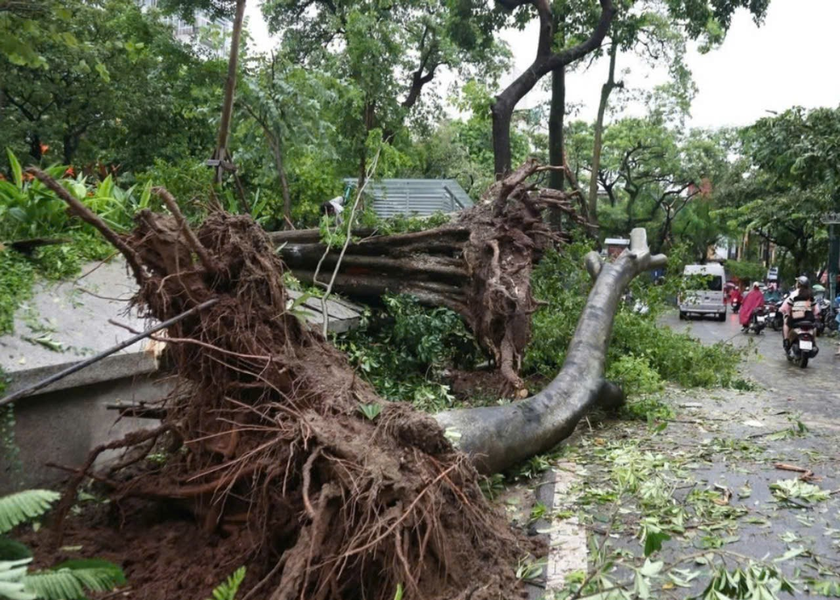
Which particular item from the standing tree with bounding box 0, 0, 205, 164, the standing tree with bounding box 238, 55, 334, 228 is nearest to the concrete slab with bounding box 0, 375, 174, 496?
the standing tree with bounding box 238, 55, 334, 228

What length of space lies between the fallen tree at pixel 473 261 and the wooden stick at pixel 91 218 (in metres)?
3.21

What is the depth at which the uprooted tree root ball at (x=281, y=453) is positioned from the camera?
9.53 ft

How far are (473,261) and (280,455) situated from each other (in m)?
3.89

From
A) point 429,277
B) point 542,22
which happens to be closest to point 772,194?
point 542,22

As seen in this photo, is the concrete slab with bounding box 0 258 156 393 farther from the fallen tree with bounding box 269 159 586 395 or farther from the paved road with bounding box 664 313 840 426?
the paved road with bounding box 664 313 840 426

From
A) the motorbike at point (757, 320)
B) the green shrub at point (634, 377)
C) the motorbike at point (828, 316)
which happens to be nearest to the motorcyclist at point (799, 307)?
the motorbike at point (757, 320)

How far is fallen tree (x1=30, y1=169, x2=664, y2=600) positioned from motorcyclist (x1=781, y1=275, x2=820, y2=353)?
10629mm

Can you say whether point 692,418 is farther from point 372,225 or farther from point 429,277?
point 372,225

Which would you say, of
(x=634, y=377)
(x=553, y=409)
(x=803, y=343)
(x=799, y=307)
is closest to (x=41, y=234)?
(x=553, y=409)

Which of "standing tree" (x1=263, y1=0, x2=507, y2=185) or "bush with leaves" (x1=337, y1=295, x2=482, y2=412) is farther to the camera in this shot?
"standing tree" (x1=263, y1=0, x2=507, y2=185)

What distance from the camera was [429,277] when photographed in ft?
23.5

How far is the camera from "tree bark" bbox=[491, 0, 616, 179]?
13109mm

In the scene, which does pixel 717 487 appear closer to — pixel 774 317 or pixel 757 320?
pixel 757 320

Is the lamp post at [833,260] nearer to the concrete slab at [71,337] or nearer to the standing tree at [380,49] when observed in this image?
the standing tree at [380,49]
